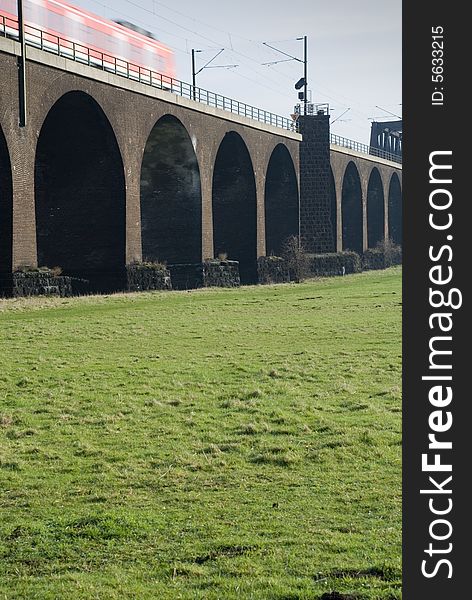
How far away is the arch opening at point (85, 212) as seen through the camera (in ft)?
98.0

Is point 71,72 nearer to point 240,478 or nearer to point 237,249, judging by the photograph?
point 237,249

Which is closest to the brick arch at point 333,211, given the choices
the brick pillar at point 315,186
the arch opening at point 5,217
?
the brick pillar at point 315,186

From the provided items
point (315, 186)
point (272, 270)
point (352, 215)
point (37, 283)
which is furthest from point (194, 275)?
point (352, 215)

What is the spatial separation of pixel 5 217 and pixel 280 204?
26.5m

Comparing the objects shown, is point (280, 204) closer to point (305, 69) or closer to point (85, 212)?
point (305, 69)

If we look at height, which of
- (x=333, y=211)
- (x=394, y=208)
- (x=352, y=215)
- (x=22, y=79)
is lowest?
(x=333, y=211)

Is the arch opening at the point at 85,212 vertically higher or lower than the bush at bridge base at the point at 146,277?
higher

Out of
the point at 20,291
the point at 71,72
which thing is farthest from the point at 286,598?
the point at 71,72

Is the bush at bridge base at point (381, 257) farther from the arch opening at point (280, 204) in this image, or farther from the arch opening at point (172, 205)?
the arch opening at point (172, 205)

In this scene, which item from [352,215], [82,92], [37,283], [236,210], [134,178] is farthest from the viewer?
[352,215]

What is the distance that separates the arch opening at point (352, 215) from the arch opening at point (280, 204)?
13910 mm

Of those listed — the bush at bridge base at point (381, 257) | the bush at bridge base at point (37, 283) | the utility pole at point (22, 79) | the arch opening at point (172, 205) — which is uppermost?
the utility pole at point (22, 79)

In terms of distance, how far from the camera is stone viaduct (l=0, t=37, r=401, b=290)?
969 inches

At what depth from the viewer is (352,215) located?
63.3 meters
